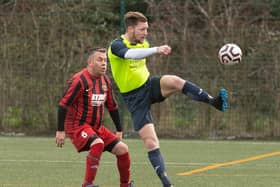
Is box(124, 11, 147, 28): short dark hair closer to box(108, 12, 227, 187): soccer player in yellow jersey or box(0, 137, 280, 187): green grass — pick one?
box(108, 12, 227, 187): soccer player in yellow jersey

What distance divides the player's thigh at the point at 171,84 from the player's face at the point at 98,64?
24.3 inches

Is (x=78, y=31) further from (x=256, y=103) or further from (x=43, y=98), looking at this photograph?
(x=256, y=103)

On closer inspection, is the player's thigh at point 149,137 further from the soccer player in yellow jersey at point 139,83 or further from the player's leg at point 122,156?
the player's leg at point 122,156

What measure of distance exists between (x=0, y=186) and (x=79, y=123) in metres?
1.22

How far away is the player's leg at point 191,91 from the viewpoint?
27.5ft

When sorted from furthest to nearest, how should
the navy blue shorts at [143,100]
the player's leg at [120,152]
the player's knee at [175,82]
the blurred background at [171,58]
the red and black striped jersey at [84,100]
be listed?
the blurred background at [171,58], the navy blue shorts at [143,100], the player's leg at [120,152], the red and black striped jersey at [84,100], the player's knee at [175,82]

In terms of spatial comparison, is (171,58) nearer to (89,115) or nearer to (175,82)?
(89,115)

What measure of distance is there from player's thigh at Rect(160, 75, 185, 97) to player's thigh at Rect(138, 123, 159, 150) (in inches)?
15.5

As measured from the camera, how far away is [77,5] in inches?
685

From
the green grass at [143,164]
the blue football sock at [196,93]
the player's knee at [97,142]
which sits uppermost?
the blue football sock at [196,93]

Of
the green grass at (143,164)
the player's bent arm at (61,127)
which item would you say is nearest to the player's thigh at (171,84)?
the player's bent arm at (61,127)

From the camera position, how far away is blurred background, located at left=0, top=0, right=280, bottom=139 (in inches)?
653

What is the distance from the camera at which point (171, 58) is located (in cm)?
1680

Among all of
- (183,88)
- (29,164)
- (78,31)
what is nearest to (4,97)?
(78,31)
